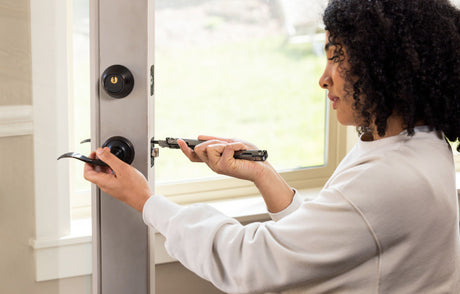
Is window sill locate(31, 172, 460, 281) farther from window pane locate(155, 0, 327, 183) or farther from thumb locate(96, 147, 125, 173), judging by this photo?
window pane locate(155, 0, 327, 183)

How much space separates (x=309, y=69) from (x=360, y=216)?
1006 mm

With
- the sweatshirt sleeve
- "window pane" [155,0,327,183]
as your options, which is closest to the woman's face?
the sweatshirt sleeve

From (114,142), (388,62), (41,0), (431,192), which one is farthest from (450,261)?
(41,0)

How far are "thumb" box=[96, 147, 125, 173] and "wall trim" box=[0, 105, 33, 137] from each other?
130 millimetres

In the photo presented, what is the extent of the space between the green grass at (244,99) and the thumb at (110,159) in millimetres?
567

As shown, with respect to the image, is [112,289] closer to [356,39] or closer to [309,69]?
[356,39]

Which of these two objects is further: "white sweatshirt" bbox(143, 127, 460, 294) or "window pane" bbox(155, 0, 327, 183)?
"window pane" bbox(155, 0, 327, 183)

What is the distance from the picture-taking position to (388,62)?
908 millimetres

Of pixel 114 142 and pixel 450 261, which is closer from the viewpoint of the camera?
pixel 450 261

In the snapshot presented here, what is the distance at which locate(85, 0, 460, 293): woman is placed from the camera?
89 cm

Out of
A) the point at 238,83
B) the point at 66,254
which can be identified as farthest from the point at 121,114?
the point at 238,83

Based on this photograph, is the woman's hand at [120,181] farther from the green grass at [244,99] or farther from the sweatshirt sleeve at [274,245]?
the green grass at [244,99]

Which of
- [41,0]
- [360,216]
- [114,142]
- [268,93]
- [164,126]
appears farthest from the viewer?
[268,93]

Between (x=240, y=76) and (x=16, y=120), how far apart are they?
83cm
